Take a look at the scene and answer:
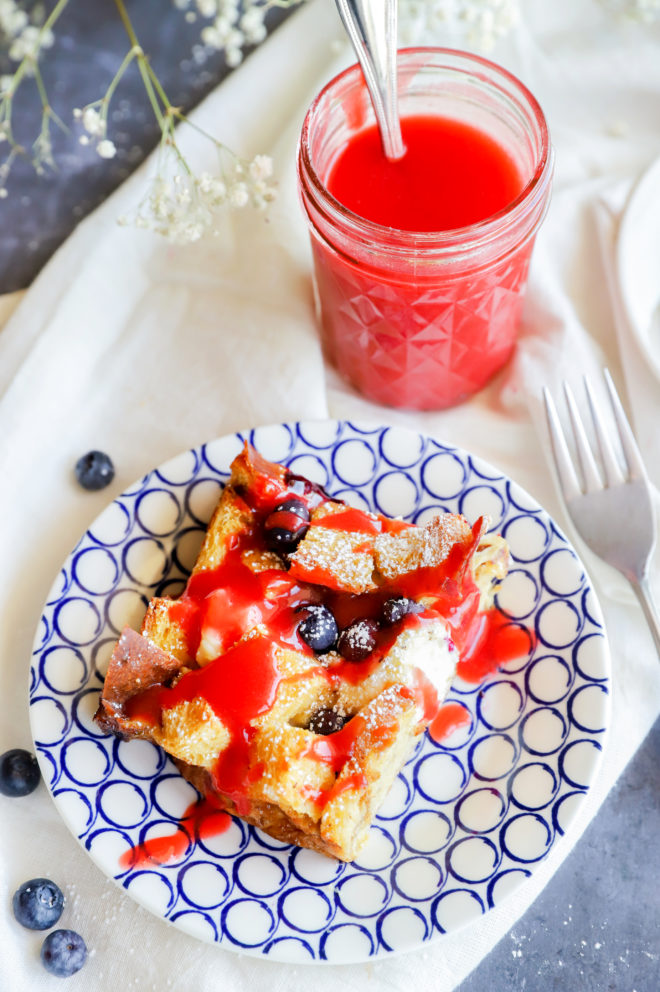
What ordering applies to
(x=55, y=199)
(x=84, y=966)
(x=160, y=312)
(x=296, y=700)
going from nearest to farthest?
(x=296, y=700) < (x=84, y=966) < (x=160, y=312) < (x=55, y=199)

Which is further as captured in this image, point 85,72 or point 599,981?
point 85,72

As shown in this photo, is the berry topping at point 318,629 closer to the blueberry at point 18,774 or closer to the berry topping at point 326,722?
the berry topping at point 326,722

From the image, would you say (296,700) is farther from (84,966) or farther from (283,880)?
(84,966)

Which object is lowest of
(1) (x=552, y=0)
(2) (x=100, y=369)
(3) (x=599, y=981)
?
(3) (x=599, y=981)

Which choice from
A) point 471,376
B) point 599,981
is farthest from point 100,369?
point 599,981

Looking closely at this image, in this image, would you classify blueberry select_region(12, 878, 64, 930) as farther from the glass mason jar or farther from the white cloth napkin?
the glass mason jar

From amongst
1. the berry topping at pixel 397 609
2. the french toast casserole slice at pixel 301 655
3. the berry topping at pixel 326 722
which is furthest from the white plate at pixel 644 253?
the berry topping at pixel 326 722

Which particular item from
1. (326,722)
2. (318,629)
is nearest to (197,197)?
(318,629)
